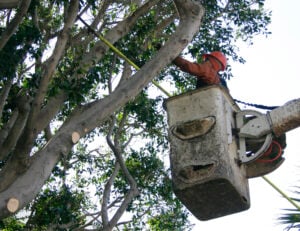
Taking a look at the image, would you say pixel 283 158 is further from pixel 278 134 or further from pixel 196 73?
pixel 196 73

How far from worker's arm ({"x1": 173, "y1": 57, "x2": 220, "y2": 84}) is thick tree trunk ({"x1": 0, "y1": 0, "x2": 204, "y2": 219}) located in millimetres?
247

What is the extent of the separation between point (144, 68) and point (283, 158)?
143 cm

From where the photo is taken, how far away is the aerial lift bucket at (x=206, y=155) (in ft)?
17.4

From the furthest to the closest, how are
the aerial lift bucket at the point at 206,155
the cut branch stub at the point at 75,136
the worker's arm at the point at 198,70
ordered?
the worker's arm at the point at 198,70 → the cut branch stub at the point at 75,136 → the aerial lift bucket at the point at 206,155

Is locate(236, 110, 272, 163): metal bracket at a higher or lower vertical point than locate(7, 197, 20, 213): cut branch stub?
higher

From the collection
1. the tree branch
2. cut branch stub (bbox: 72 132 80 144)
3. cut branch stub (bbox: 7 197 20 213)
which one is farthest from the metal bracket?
the tree branch

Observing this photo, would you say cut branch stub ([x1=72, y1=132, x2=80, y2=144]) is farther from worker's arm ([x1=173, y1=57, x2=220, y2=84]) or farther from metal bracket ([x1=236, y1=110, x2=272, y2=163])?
metal bracket ([x1=236, y1=110, x2=272, y2=163])

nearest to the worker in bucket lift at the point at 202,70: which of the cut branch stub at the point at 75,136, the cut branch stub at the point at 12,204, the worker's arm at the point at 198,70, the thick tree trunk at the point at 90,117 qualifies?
the worker's arm at the point at 198,70

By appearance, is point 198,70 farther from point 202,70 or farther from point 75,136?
point 75,136

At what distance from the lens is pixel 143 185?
11156 mm

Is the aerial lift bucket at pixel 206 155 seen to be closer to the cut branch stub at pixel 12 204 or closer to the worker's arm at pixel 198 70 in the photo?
the worker's arm at pixel 198 70

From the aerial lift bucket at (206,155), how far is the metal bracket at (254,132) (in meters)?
0.06

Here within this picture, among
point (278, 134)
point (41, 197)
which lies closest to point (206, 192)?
point (278, 134)

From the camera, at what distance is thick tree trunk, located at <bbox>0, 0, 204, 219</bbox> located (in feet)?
18.2
